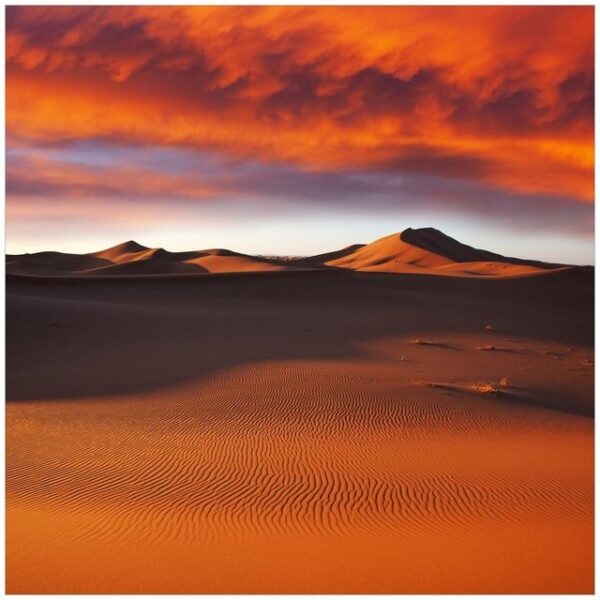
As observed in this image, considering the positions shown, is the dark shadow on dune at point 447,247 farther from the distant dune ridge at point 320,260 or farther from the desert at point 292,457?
the desert at point 292,457

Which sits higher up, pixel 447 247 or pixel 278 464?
pixel 447 247

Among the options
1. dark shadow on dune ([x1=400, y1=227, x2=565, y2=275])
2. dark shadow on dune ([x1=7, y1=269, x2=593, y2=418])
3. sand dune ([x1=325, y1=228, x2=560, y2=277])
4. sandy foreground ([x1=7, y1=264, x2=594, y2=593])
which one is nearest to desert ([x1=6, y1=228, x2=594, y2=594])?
sandy foreground ([x1=7, y1=264, x2=594, y2=593])

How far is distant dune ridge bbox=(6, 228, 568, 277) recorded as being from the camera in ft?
241

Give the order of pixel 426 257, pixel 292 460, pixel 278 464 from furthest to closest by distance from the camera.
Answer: pixel 426 257, pixel 292 460, pixel 278 464

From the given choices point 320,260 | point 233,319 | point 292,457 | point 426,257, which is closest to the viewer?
point 292,457

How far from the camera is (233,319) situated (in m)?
27.2

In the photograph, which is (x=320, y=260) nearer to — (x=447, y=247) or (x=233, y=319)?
(x=447, y=247)

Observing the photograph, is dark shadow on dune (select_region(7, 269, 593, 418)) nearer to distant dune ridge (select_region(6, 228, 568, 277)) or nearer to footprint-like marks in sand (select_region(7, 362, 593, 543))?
footprint-like marks in sand (select_region(7, 362, 593, 543))

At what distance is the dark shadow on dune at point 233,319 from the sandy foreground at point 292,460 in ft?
0.62

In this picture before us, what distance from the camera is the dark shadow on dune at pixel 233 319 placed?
17.2 metres

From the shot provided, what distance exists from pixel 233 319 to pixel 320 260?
93.4m

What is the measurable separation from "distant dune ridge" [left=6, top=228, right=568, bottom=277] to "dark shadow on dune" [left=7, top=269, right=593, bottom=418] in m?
20.0

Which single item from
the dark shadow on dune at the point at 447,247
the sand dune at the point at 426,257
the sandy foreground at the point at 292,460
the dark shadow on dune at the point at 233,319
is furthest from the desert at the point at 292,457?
the dark shadow on dune at the point at 447,247

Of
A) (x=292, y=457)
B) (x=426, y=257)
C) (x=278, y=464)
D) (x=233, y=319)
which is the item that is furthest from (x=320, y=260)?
(x=278, y=464)
